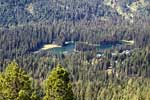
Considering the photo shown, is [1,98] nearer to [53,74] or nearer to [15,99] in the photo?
[15,99]

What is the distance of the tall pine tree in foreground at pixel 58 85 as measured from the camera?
4309 cm

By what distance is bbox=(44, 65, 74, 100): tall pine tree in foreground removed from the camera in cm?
4309

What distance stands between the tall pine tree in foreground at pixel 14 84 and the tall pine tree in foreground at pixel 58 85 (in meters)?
1.96

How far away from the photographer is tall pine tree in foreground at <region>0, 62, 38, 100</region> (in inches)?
1677

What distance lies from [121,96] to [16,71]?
4480 inches

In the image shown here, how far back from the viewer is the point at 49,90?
44.2 meters

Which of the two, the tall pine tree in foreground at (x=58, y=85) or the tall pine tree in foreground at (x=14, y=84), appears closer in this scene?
the tall pine tree in foreground at (x=14, y=84)

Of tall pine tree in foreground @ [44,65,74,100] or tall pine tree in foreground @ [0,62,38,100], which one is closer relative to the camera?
tall pine tree in foreground @ [0,62,38,100]

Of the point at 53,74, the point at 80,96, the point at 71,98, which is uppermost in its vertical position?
the point at 53,74

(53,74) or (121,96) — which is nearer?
(53,74)

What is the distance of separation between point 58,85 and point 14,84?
4559 mm

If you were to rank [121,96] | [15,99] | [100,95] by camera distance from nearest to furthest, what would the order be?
1. [15,99]
2. [121,96]
3. [100,95]

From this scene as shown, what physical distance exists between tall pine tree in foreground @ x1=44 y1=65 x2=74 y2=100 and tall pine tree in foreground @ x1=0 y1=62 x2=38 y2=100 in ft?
6.44

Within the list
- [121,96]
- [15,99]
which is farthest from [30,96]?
[121,96]
